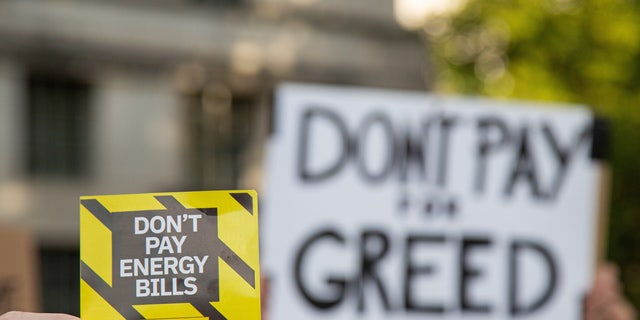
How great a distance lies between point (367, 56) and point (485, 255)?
10486 millimetres

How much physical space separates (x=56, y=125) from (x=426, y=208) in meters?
8.77

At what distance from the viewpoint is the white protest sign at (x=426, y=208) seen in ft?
13.7

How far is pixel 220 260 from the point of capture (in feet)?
5.53

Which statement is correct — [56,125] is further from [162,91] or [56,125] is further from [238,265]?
[238,265]

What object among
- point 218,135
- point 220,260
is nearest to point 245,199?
point 220,260

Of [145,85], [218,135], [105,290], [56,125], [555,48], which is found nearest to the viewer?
[105,290]

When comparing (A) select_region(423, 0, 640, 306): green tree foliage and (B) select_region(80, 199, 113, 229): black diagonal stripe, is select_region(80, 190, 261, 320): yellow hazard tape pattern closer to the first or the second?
(B) select_region(80, 199, 113, 229): black diagonal stripe

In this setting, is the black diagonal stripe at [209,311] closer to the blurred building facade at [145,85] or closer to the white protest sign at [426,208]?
the white protest sign at [426,208]

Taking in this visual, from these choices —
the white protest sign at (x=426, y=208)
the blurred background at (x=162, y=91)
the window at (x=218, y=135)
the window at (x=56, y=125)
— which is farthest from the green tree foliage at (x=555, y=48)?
the white protest sign at (x=426, y=208)

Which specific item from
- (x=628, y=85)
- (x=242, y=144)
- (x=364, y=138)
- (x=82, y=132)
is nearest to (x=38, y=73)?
(x=82, y=132)

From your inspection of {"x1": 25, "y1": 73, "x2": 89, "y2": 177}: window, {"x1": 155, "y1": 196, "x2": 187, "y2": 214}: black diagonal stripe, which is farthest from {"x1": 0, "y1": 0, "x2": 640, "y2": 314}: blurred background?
{"x1": 155, "y1": 196, "x2": 187, "y2": 214}: black diagonal stripe

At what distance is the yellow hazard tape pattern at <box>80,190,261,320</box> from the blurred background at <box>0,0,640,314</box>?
9684 millimetres

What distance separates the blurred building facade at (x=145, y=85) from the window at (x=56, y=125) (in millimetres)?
12

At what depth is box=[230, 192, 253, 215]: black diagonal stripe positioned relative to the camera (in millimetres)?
1685
